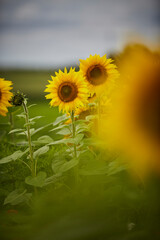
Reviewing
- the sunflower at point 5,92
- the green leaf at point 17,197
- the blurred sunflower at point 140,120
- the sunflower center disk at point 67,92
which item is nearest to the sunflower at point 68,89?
the sunflower center disk at point 67,92

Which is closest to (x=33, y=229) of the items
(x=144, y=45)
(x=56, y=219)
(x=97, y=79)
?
(x=56, y=219)

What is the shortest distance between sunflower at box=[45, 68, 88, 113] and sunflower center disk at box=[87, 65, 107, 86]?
0.07 meters

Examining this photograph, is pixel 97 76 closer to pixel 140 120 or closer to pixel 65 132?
pixel 65 132

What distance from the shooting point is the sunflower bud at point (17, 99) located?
2.12 ft

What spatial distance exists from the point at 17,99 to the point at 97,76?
0.79 feet

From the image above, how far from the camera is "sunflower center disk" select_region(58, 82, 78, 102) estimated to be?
675mm

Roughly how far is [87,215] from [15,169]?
28.4 inches

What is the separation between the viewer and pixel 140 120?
6.3 inches

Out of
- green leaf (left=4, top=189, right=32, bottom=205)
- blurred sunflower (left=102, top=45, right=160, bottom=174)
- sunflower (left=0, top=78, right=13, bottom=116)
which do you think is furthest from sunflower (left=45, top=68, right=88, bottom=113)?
blurred sunflower (left=102, top=45, right=160, bottom=174)

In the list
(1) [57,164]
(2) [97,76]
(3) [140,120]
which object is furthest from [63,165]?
(3) [140,120]

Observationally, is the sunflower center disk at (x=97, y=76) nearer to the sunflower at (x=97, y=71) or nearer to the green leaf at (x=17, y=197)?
the sunflower at (x=97, y=71)

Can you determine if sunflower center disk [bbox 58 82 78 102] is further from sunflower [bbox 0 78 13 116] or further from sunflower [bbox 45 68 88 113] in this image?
sunflower [bbox 0 78 13 116]

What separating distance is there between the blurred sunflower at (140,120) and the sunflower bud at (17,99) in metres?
0.51

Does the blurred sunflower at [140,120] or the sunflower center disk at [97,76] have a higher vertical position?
the sunflower center disk at [97,76]
